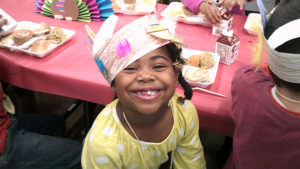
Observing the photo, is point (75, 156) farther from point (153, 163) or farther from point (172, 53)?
point (172, 53)

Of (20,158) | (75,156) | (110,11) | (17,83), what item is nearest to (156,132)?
(75,156)

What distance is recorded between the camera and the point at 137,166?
1.03 metres

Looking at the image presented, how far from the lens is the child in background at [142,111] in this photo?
33.2 inches

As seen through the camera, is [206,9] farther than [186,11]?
No

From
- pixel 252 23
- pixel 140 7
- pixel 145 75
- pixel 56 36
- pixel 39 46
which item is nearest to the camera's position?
pixel 145 75

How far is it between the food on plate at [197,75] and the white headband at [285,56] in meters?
0.42

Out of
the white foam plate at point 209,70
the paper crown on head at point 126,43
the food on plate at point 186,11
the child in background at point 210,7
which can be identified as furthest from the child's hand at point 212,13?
the paper crown on head at point 126,43

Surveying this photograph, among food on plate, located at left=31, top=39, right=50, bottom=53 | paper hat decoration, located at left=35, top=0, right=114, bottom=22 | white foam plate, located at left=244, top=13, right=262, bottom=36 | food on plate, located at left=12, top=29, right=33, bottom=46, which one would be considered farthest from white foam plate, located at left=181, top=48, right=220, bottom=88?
food on plate, located at left=12, top=29, right=33, bottom=46

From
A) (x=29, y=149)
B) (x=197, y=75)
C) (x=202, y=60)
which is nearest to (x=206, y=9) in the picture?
(x=202, y=60)

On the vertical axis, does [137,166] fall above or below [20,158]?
above

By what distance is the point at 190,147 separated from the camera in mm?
1133

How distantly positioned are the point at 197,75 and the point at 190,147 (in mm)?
335

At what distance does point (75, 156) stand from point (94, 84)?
0.42 m

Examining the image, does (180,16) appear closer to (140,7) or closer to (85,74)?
(140,7)
